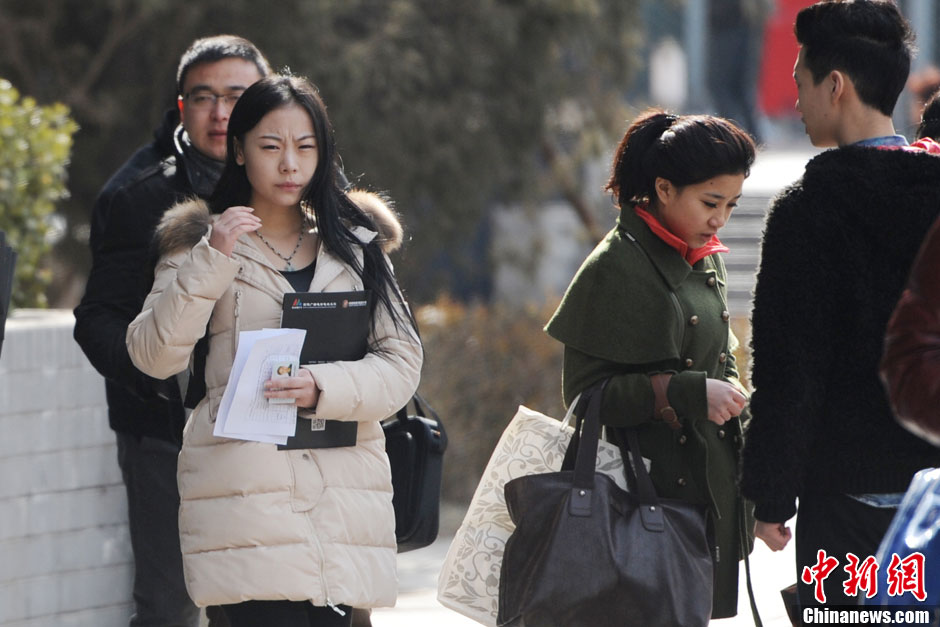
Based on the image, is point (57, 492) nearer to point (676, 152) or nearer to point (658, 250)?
point (658, 250)

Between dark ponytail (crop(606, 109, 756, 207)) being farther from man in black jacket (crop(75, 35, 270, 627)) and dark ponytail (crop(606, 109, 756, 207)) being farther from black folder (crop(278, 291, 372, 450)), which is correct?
man in black jacket (crop(75, 35, 270, 627))

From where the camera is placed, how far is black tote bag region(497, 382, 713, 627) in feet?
11.0

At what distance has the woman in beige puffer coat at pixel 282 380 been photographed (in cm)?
337

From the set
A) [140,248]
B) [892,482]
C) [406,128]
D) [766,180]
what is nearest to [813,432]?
[892,482]

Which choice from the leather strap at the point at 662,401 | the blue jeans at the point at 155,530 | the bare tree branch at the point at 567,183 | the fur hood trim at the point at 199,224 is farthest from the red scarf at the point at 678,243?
the bare tree branch at the point at 567,183

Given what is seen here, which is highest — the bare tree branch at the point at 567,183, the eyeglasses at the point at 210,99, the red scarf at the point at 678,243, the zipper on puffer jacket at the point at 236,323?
the bare tree branch at the point at 567,183

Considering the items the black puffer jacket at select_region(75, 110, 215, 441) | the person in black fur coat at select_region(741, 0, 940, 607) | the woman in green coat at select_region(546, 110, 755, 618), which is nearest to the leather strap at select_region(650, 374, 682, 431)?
the woman in green coat at select_region(546, 110, 755, 618)

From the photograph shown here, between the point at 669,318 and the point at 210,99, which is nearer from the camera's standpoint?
the point at 669,318

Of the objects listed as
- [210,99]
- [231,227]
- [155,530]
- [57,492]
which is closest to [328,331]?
[231,227]

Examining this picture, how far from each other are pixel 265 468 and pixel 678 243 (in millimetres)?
1120

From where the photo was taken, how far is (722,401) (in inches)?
134

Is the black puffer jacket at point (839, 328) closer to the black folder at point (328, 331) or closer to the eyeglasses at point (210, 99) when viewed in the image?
the black folder at point (328, 331)

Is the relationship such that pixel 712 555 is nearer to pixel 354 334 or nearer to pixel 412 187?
pixel 354 334

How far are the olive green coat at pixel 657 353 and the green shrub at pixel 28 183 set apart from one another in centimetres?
303
